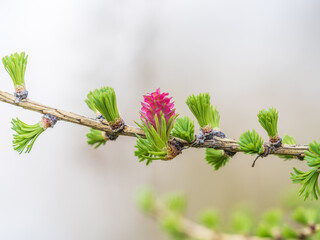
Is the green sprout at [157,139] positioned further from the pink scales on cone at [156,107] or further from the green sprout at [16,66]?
the green sprout at [16,66]

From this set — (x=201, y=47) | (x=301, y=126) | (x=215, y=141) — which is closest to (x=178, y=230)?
(x=215, y=141)

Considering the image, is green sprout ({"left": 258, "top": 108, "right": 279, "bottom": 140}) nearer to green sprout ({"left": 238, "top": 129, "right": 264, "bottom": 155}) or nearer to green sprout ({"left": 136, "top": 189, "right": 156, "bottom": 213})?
green sprout ({"left": 238, "top": 129, "right": 264, "bottom": 155})

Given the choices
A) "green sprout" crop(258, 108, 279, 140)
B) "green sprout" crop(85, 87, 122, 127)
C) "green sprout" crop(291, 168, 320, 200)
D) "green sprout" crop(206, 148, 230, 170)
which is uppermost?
"green sprout" crop(258, 108, 279, 140)

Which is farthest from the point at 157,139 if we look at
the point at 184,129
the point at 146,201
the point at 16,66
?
the point at 146,201

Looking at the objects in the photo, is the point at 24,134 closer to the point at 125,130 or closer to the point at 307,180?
the point at 125,130

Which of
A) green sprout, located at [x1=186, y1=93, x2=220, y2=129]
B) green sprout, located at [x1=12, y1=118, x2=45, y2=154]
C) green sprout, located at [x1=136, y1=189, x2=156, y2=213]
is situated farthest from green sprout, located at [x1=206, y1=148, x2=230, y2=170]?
green sprout, located at [x1=136, y1=189, x2=156, y2=213]
